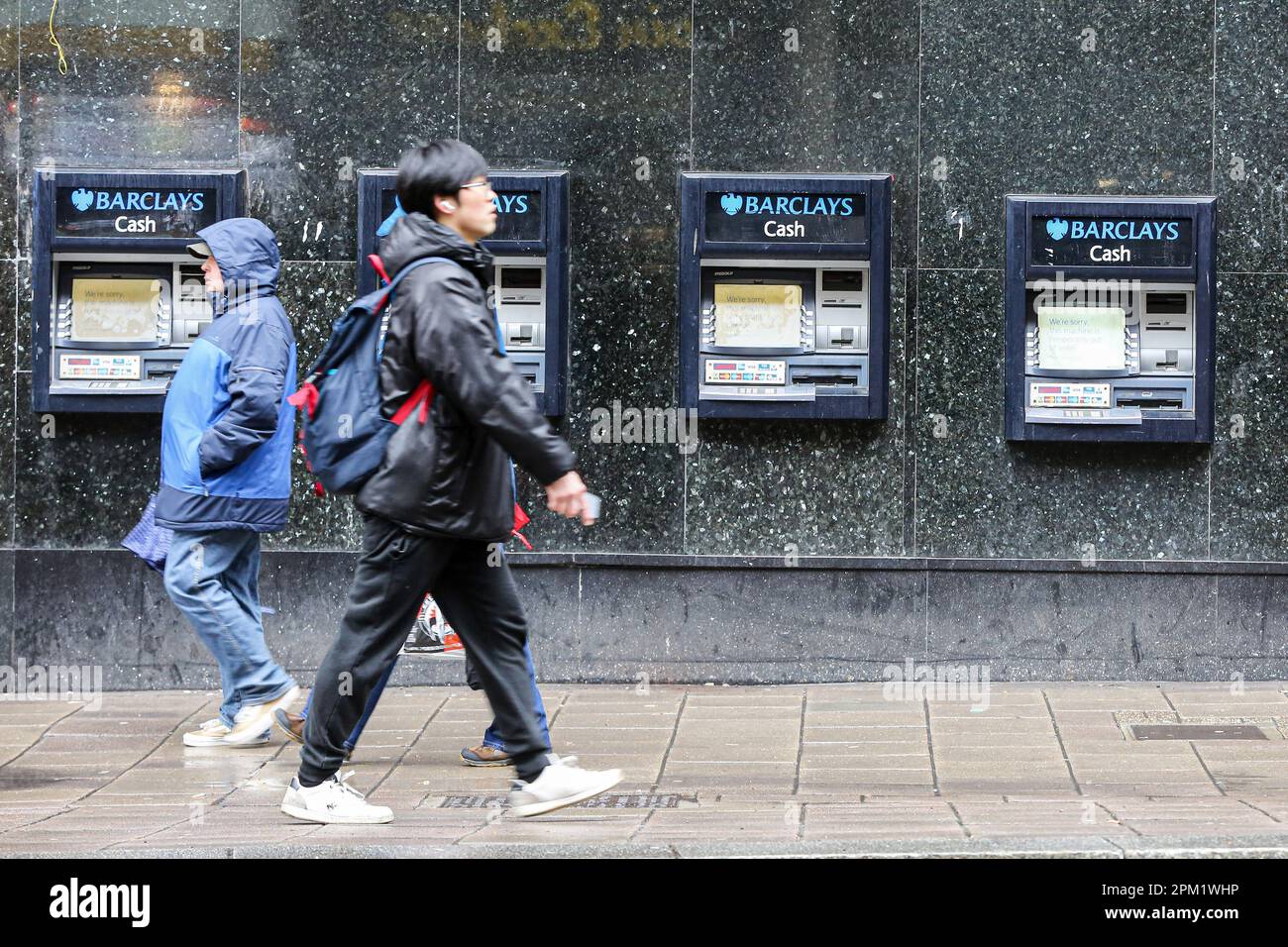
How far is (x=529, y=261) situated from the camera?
8.12 meters

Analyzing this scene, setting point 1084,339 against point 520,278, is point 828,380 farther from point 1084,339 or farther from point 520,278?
point 520,278

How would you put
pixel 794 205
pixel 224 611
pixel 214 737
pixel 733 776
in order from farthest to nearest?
pixel 794 205 → pixel 214 737 → pixel 224 611 → pixel 733 776

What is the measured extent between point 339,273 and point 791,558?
98.3 inches

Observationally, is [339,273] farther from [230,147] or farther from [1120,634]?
[1120,634]

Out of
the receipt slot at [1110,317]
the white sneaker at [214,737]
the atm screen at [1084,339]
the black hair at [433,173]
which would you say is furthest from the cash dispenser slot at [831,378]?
the black hair at [433,173]

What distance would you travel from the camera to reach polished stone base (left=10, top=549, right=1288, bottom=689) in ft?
26.9

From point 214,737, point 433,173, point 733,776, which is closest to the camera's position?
point 433,173

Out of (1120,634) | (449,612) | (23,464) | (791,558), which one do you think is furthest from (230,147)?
(1120,634)

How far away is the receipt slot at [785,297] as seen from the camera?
26.6 ft

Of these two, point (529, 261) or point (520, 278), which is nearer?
point (529, 261)

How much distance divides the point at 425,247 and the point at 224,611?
2156 mm

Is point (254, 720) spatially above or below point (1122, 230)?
below

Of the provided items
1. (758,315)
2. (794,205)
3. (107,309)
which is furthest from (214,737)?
(794,205)

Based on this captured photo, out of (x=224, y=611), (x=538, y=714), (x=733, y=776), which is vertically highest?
(x=224, y=611)
